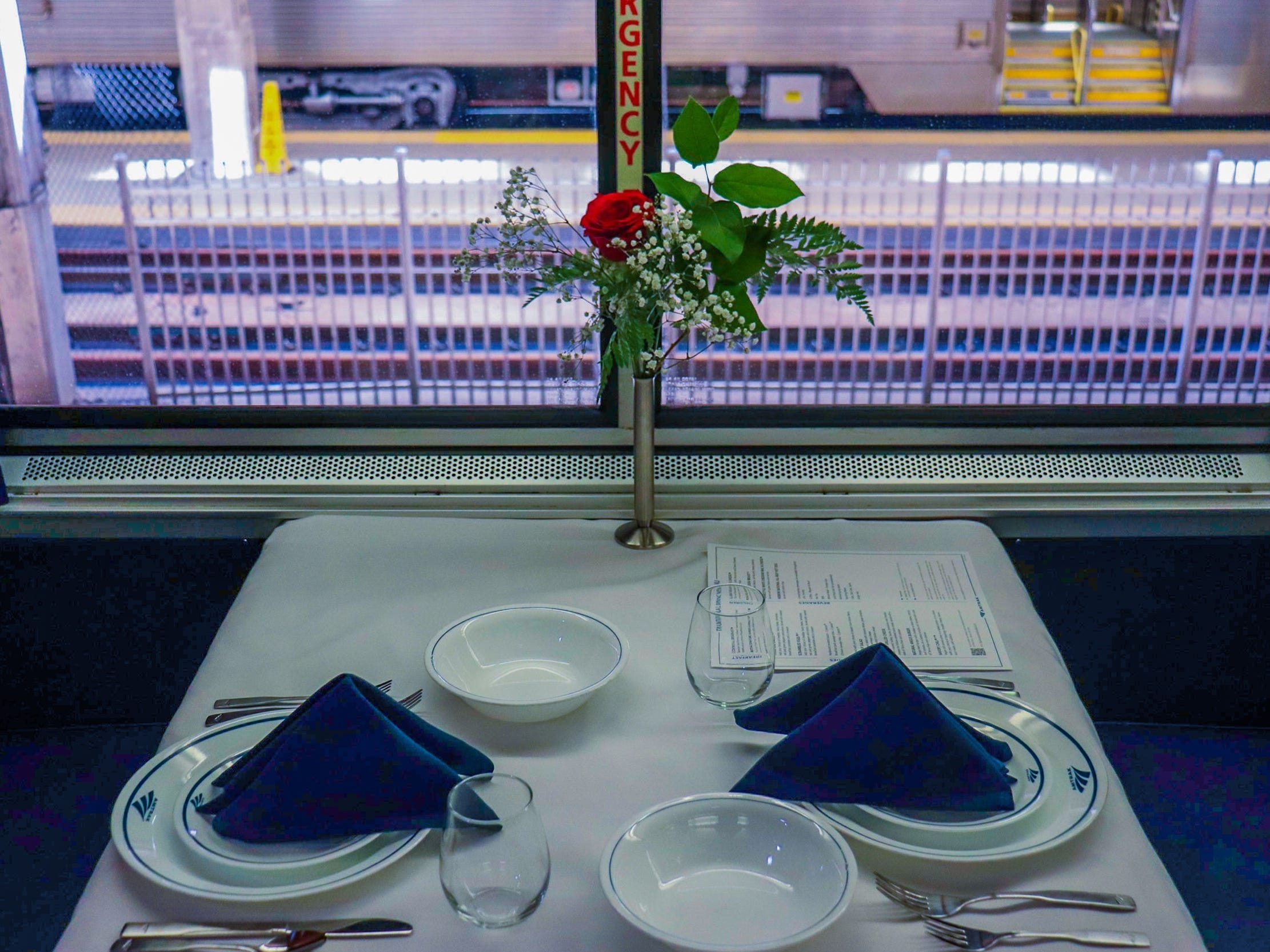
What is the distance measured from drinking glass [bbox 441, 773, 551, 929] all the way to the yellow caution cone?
158 centimetres

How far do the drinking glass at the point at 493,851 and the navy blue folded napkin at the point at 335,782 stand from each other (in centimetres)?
12

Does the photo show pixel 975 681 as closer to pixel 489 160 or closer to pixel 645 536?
pixel 645 536

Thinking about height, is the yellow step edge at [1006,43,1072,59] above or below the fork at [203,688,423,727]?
above

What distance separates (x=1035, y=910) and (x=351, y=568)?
3.41ft

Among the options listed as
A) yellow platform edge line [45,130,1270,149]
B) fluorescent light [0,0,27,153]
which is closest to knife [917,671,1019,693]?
yellow platform edge line [45,130,1270,149]

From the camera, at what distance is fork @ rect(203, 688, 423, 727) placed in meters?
1.29

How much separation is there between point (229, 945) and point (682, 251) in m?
1.00

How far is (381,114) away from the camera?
2.13 m

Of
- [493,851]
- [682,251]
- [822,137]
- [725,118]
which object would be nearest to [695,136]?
[725,118]

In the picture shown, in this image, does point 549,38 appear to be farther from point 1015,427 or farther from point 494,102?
point 1015,427

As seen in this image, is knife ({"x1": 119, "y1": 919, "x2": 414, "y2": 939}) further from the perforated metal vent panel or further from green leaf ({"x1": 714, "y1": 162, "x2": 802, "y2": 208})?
the perforated metal vent panel

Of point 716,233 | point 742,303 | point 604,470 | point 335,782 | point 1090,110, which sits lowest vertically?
point 604,470

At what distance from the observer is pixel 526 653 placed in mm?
1421

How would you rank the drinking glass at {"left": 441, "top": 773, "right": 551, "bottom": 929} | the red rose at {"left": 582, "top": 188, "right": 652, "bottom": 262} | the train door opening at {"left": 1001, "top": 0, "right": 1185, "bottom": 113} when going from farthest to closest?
the train door opening at {"left": 1001, "top": 0, "right": 1185, "bottom": 113}, the red rose at {"left": 582, "top": 188, "right": 652, "bottom": 262}, the drinking glass at {"left": 441, "top": 773, "right": 551, "bottom": 929}
